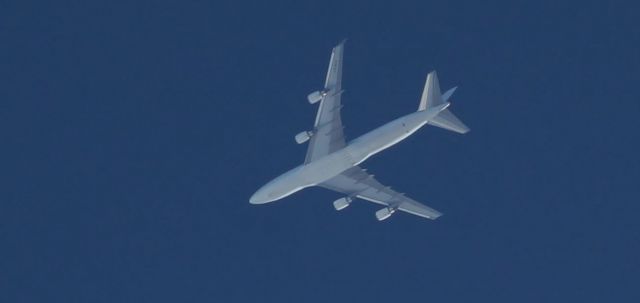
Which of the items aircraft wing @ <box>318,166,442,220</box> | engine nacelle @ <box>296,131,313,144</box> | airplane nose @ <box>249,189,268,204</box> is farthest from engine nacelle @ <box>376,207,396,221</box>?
airplane nose @ <box>249,189,268,204</box>

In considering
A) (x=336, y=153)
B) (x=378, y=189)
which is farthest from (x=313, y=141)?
(x=378, y=189)

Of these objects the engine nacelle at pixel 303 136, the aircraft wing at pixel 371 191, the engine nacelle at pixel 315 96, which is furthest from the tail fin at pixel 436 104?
the engine nacelle at pixel 303 136

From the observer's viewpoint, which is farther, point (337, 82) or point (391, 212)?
point (391, 212)

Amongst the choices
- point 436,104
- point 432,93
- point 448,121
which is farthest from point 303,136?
point 448,121

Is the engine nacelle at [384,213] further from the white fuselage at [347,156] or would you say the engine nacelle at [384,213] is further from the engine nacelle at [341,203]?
the white fuselage at [347,156]

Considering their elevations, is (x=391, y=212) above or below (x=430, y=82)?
below

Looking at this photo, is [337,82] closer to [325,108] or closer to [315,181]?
[325,108]
